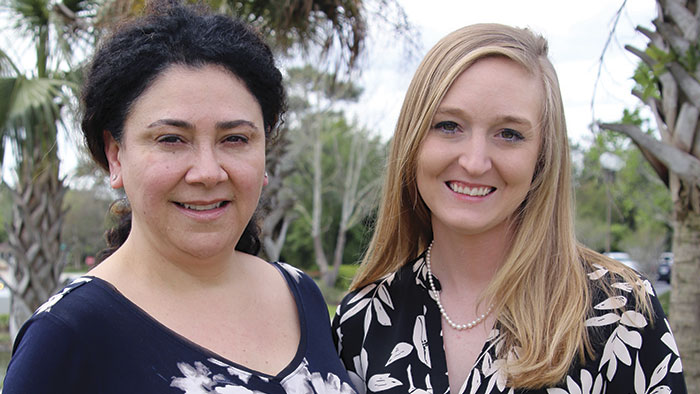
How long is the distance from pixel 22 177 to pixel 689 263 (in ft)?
19.1

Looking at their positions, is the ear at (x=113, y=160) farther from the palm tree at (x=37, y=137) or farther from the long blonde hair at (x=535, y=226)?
the palm tree at (x=37, y=137)

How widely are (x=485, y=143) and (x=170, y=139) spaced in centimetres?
94

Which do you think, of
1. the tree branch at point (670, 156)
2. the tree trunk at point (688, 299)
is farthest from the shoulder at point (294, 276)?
the tree trunk at point (688, 299)

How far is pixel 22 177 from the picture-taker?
5.93m

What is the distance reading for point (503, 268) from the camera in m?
1.95

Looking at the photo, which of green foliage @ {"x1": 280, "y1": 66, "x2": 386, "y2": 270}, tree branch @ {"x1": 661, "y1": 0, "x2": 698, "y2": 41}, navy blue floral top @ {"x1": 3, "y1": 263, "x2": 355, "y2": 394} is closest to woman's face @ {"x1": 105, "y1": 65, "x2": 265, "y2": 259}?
navy blue floral top @ {"x1": 3, "y1": 263, "x2": 355, "y2": 394}

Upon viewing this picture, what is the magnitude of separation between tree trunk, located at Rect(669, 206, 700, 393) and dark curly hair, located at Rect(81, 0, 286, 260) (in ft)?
7.87

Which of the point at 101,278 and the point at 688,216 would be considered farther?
the point at 688,216

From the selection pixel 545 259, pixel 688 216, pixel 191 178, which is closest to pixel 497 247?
pixel 545 259

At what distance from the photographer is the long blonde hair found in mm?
1771

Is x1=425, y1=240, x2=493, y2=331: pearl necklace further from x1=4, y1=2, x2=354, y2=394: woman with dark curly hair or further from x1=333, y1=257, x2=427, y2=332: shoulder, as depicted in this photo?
x1=4, y1=2, x2=354, y2=394: woman with dark curly hair

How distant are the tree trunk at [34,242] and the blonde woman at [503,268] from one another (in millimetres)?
5088

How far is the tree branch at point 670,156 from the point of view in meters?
2.93

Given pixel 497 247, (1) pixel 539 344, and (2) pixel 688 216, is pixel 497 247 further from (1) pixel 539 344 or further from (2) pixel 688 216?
(2) pixel 688 216
